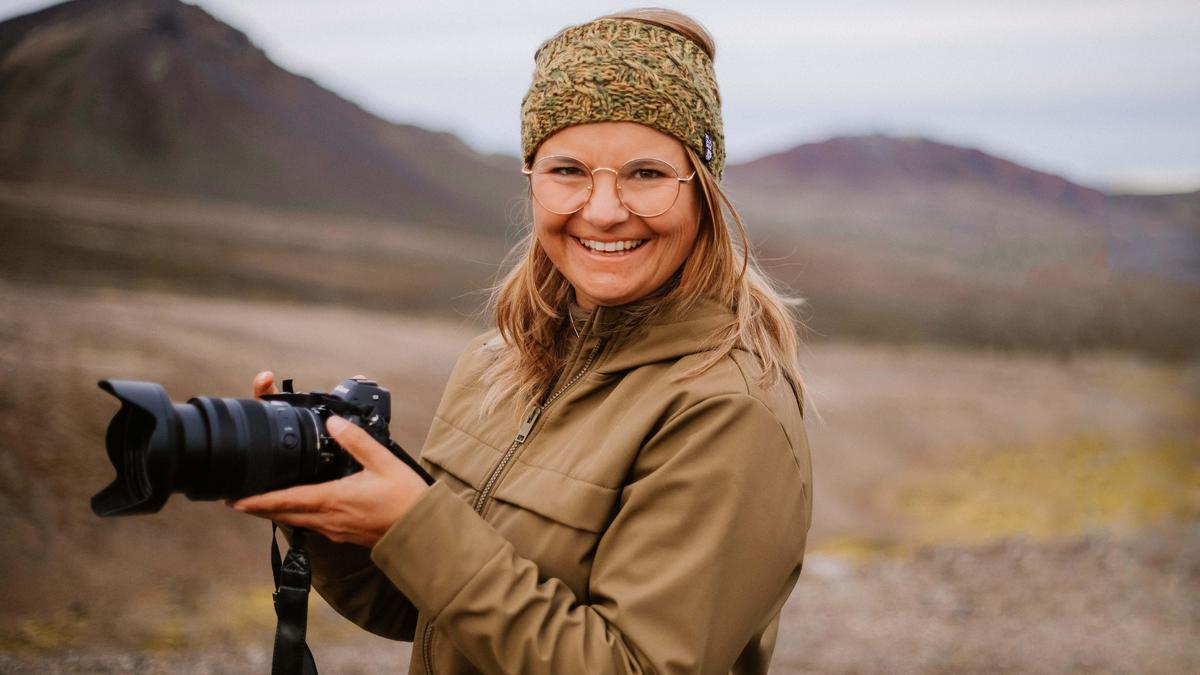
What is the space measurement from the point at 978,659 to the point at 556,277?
15.7ft

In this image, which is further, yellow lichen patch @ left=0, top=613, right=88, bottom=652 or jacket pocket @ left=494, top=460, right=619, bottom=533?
yellow lichen patch @ left=0, top=613, right=88, bottom=652

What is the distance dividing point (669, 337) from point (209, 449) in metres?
0.75

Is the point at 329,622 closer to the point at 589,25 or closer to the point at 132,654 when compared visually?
the point at 132,654

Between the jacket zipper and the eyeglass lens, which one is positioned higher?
the eyeglass lens

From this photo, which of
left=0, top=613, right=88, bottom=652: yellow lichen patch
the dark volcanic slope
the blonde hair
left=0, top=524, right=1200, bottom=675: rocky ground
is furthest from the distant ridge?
the blonde hair

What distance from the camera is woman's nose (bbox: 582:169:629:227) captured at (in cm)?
178

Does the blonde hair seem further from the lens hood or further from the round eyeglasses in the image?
the lens hood

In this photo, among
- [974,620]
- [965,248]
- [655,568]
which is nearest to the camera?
[655,568]

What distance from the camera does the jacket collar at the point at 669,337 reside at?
5.86ft

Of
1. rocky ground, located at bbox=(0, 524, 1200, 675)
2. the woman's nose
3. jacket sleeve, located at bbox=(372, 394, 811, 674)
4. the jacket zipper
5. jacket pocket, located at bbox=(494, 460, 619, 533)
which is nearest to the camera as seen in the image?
jacket sleeve, located at bbox=(372, 394, 811, 674)

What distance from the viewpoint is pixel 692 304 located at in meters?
1.84

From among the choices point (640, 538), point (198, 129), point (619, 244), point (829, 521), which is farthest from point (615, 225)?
point (198, 129)

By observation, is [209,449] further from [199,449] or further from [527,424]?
[527,424]

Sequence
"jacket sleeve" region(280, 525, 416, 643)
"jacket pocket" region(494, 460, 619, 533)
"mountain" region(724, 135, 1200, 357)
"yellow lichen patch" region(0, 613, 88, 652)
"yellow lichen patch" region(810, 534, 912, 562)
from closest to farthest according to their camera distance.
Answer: "jacket pocket" region(494, 460, 619, 533), "jacket sleeve" region(280, 525, 416, 643), "yellow lichen patch" region(0, 613, 88, 652), "yellow lichen patch" region(810, 534, 912, 562), "mountain" region(724, 135, 1200, 357)
